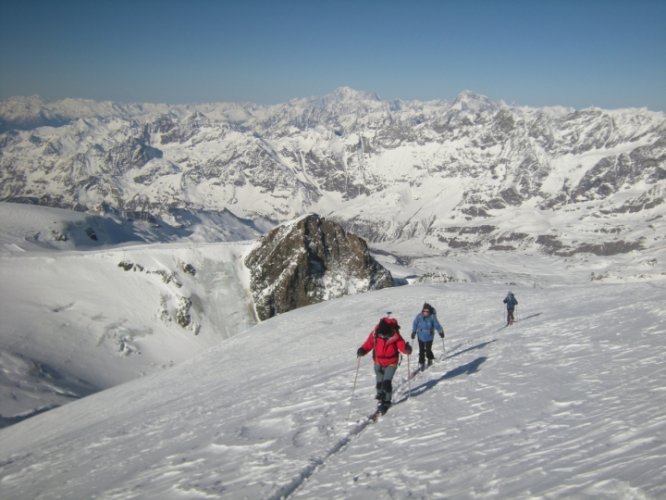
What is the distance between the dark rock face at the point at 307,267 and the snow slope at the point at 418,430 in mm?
56081

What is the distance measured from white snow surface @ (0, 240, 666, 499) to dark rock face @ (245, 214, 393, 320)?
183 ft

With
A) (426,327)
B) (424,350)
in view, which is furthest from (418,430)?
(424,350)

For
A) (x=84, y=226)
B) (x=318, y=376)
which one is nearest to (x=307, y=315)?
(x=318, y=376)

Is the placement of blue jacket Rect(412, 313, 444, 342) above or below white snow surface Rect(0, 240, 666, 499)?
above

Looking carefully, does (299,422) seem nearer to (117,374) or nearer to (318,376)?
(318,376)

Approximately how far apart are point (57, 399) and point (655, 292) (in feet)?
186

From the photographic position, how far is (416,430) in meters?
11.8

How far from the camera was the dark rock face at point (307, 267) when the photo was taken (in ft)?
273

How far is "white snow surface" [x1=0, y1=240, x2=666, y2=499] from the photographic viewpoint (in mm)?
8555

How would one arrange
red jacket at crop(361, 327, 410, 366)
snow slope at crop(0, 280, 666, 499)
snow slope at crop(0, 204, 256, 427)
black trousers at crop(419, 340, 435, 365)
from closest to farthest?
snow slope at crop(0, 280, 666, 499) → red jacket at crop(361, 327, 410, 366) → black trousers at crop(419, 340, 435, 365) → snow slope at crop(0, 204, 256, 427)

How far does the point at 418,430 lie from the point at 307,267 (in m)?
72.9

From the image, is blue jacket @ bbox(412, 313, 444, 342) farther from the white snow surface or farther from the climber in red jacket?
the climber in red jacket

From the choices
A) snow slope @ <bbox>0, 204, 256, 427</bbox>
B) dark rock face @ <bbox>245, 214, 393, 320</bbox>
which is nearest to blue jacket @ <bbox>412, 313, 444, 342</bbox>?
snow slope @ <bbox>0, 204, 256, 427</bbox>

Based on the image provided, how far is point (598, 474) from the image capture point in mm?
7527
